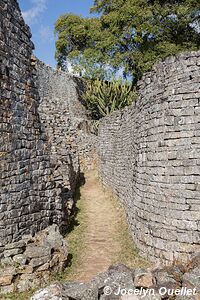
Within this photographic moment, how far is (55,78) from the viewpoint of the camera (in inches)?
1227

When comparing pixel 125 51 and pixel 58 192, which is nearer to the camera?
pixel 58 192

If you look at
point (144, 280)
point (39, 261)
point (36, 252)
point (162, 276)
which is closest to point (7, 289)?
point (39, 261)

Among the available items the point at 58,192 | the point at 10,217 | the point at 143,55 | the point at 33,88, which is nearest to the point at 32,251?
the point at 10,217

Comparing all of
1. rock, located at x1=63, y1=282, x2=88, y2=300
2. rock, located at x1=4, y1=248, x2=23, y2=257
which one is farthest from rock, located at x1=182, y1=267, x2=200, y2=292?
rock, located at x1=4, y1=248, x2=23, y2=257

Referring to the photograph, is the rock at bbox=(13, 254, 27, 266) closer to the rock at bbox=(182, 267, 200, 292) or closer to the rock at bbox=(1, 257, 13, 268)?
the rock at bbox=(1, 257, 13, 268)

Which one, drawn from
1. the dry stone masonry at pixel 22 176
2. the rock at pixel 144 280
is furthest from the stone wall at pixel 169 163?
the rock at pixel 144 280

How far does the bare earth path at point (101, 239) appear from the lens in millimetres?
7239

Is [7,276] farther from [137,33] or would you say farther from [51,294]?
[137,33]

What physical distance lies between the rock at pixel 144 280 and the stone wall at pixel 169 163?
250cm

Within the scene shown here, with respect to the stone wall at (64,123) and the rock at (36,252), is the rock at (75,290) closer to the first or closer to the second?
the rock at (36,252)

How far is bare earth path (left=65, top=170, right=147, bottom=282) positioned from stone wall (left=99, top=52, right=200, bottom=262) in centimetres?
46

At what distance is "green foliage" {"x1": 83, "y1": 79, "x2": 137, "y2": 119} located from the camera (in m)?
26.0

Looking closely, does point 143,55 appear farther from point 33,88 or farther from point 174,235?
point 174,235

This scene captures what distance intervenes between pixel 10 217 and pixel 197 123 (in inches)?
153
